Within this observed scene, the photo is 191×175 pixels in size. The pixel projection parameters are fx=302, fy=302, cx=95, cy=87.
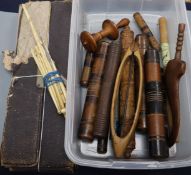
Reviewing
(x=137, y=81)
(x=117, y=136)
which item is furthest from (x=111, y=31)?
(x=117, y=136)

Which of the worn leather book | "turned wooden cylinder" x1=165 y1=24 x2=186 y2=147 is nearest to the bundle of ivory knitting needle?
the worn leather book

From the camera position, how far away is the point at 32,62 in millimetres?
793

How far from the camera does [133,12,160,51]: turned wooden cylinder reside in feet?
2.63

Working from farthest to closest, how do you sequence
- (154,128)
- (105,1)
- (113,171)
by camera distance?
(105,1)
(113,171)
(154,128)

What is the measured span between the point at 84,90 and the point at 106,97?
118mm

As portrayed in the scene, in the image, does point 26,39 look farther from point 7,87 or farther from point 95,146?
point 95,146

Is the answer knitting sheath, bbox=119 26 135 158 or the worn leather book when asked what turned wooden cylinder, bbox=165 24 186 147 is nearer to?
knitting sheath, bbox=119 26 135 158

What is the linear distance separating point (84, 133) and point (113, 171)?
6.1 inches

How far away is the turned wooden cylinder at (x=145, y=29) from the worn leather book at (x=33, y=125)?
0.22 meters

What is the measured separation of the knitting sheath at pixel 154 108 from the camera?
636mm

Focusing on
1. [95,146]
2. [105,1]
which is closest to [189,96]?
[95,146]

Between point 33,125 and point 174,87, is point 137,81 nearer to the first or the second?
point 174,87

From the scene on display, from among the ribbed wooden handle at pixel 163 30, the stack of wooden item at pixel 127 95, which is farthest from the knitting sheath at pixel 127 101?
the ribbed wooden handle at pixel 163 30

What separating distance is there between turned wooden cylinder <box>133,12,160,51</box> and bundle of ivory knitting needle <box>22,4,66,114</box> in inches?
10.3
